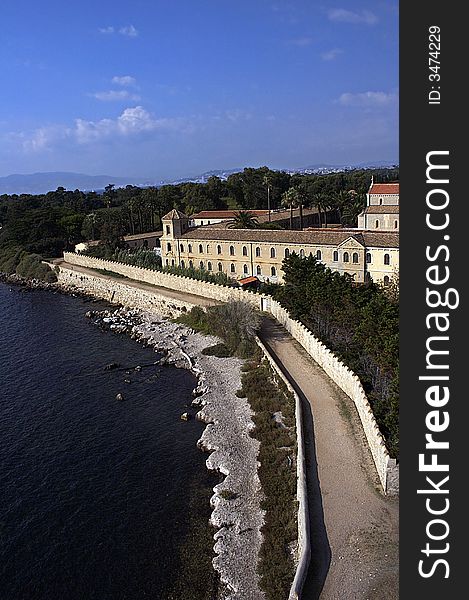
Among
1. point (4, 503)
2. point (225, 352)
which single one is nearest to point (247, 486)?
point (4, 503)

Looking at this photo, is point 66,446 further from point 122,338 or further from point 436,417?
point 436,417

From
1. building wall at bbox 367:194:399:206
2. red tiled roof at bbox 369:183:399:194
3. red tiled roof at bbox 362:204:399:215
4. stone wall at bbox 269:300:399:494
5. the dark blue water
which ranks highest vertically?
red tiled roof at bbox 369:183:399:194

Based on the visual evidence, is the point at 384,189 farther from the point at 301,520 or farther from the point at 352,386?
the point at 301,520

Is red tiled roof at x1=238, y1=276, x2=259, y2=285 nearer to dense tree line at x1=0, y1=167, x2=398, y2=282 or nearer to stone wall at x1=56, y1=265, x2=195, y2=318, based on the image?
stone wall at x1=56, y1=265, x2=195, y2=318

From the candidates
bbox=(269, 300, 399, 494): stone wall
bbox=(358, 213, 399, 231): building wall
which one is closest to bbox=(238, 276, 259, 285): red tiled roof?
bbox=(269, 300, 399, 494): stone wall

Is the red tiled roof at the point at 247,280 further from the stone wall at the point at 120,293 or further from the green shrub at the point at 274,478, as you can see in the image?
the green shrub at the point at 274,478

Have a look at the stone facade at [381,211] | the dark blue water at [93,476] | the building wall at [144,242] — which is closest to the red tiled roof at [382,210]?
the stone facade at [381,211]
